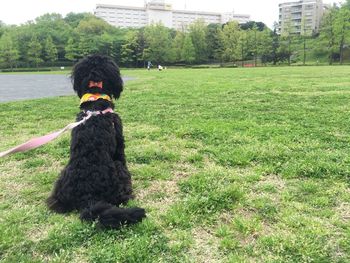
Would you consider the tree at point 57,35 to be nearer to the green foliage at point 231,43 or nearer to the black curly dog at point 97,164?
the green foliage at point 231,43

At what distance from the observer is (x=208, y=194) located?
154 inches

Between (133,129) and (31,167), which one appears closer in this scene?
(31,167)

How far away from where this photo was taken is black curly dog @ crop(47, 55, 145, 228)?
321cm

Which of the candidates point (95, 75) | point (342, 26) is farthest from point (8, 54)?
point (95, 75)

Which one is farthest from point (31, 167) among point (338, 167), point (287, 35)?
point (287, 35)

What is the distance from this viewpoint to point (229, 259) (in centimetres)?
273

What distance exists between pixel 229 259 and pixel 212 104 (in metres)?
8.01

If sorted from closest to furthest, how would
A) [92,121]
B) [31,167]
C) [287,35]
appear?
[92,121]
[31,167]
[287,35]

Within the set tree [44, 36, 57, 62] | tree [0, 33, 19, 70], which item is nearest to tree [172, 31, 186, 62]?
tree [44, 36, 57, 62]

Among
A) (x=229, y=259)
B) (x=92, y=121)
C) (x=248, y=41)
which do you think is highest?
(x=248, y=41)

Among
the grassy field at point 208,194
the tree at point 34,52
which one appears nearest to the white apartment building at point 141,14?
the tree at point 34,52

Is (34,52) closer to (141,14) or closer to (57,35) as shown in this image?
(57,35)

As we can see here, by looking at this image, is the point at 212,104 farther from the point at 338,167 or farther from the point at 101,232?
the point at 101,232

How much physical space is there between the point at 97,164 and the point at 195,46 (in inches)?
2904
